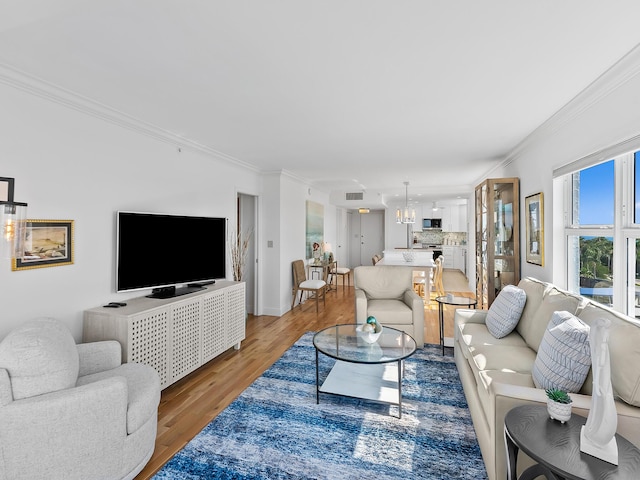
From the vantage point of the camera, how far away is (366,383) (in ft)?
9.29

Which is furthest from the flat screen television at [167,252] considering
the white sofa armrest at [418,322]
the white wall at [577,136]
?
the white wall at [577,136]

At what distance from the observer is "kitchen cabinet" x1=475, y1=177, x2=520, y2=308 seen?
4.23m

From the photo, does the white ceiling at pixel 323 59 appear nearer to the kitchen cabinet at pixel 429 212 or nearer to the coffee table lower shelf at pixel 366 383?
the coffee table lower shelf at pixel 366 383

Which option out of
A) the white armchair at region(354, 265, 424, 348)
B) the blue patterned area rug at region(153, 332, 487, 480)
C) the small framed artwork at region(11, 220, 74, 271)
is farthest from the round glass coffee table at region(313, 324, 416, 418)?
the small framed artwork at region(11, 220, 74, 271)

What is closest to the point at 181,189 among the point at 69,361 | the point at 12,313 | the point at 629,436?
the point at 12,313

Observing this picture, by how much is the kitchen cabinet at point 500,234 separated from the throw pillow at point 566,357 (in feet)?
8.00

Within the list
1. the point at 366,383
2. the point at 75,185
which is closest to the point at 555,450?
the point at 366,383

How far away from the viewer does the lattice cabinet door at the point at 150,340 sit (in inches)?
101

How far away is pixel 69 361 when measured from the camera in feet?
6.26

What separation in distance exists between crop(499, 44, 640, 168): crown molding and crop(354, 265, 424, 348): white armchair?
7.27 feet

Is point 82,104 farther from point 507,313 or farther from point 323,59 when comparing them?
point 507,313

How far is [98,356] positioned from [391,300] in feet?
11.1

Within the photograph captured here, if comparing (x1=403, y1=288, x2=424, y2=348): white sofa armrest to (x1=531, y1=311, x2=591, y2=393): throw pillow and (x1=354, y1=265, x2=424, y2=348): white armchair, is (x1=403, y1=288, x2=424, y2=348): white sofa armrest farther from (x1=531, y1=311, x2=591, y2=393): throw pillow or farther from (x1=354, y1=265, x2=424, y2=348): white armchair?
(x1=531, y1=311, x2=591, y2=393): throw pillow

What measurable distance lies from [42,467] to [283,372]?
1.98 m
